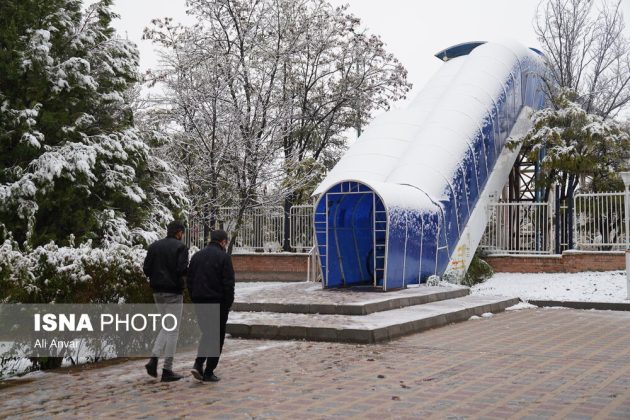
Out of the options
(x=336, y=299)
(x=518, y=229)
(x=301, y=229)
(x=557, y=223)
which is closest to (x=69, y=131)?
(x=336, y=299)

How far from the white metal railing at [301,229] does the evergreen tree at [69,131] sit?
286 inches

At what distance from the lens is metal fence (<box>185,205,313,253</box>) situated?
2228 centimetres

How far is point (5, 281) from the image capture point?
7422 millimetres

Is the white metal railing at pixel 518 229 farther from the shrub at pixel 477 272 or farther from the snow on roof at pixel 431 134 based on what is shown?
the snow on roof at pixel 431 134

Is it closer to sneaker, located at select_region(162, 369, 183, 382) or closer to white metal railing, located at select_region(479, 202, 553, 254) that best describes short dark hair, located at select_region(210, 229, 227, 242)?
sneaker, located at select_region(162, 369, 183, 382)

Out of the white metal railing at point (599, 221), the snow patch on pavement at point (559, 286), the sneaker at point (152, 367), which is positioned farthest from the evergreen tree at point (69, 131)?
the white metal railing at point (599, 221)

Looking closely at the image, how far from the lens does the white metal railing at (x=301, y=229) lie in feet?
73.7

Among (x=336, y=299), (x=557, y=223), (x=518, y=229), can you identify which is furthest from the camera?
(x=518, y=229)

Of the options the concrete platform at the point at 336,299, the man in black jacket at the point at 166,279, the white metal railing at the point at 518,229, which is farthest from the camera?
the white metal railing at the point at 518,229

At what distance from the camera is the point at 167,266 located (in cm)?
729

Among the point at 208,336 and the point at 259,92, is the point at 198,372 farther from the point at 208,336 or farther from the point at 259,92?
the point at 259,92

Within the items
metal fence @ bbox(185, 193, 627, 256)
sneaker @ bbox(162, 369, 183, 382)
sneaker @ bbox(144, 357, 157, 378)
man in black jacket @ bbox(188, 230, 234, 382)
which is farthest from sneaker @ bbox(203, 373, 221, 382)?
metal fence @ bbox(185, 193, 627, 256)

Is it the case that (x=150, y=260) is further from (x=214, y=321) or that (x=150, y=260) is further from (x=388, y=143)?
(x=388, y=143)

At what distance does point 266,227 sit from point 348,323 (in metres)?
12.6
